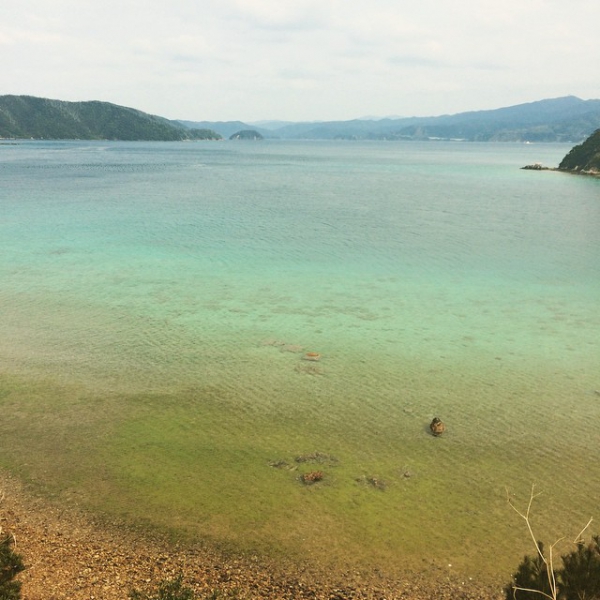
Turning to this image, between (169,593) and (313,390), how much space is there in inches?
472

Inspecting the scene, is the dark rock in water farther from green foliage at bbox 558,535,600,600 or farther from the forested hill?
the forested hill

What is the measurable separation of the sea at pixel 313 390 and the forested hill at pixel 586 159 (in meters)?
88.8

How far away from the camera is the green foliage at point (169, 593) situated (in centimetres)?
1019

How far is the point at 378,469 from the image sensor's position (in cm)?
1641

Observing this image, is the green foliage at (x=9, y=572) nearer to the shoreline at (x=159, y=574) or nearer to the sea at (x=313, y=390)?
the shoreline at (x=159, y=574)

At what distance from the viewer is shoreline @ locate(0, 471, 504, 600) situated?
11.4 meters

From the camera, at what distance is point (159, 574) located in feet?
38.9

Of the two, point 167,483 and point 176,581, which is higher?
point 176,581

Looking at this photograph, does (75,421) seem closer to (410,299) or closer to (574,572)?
(574,572)

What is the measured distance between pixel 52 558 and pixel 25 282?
28106mm

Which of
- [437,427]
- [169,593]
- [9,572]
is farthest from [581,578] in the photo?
A: [9,572]

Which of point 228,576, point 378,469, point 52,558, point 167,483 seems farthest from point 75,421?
point 378,469

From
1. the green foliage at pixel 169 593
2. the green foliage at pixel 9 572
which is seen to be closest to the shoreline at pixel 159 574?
the green foliage at pixel 169 593

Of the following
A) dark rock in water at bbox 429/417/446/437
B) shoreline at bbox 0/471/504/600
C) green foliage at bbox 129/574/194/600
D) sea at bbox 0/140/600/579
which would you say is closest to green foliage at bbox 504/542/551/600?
shoreline at bbox 0/471/504/600
